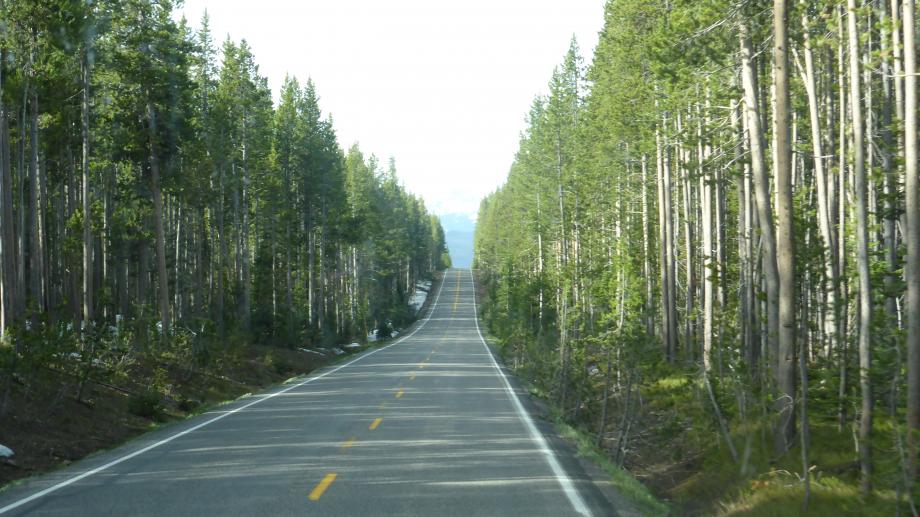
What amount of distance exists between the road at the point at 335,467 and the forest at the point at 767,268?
7.60 ft

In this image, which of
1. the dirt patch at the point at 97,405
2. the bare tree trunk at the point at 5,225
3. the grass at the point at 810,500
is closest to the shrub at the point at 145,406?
the dirt patch at the point at 97,405

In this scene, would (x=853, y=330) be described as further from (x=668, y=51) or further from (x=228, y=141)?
(x=228, y=141)

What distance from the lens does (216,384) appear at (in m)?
27.8

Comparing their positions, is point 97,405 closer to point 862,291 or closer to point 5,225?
point 5,225

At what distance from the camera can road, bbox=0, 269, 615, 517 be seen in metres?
9.07

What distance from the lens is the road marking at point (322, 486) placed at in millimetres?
9484

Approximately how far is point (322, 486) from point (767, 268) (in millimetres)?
8023

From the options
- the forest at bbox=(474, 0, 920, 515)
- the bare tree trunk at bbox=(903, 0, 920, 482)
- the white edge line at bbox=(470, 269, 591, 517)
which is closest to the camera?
the bare tree trunk at bbox=(903, 0, 920, 482)

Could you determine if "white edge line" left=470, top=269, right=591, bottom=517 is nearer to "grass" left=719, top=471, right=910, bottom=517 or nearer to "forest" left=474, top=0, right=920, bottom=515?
"forest" left=474, top=0, right=920, bottom=515

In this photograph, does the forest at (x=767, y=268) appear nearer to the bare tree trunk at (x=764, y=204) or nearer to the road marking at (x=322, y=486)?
the bare tree trunk at (x=764, y=204)

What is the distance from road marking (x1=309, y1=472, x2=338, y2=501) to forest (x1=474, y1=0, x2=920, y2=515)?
468cm

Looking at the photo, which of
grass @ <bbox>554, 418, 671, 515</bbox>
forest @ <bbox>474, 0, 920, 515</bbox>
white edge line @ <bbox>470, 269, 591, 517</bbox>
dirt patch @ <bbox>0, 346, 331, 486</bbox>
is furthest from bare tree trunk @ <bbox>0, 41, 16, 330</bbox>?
forest @ <bbox>474, 0, 920, 515</bbox>

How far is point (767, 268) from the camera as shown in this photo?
1357cm

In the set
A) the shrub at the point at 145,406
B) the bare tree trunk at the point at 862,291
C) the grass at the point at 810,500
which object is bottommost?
the shrub at the point at 145,406
